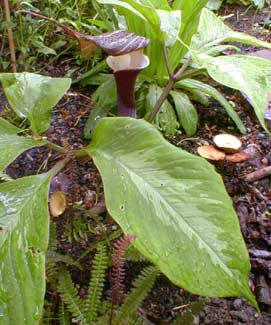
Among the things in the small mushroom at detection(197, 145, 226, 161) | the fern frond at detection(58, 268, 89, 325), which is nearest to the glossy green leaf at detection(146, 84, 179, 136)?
the small mushroom at detection(197, 145, 226, 161)

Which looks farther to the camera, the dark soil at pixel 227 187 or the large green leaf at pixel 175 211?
the dark soil at pixel 227 187

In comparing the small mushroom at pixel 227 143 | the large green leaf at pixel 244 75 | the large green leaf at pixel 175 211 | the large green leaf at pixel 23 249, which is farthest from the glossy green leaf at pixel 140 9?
the small mushroom at pixel 227 143

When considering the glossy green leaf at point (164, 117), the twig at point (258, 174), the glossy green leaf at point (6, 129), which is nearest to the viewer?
the glossy green leaf at point (6, 129)

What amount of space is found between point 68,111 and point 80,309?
95cm

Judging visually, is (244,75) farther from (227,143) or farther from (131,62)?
(227,143)

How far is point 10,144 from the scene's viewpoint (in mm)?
1000

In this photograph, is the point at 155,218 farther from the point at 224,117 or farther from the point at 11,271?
the point at 224,117

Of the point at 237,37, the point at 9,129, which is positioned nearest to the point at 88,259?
the point at 9,129

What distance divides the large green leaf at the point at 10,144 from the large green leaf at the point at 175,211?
147 millimetres

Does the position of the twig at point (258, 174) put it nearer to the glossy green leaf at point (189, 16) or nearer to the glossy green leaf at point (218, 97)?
the glossy green leaf at point (218, 97)

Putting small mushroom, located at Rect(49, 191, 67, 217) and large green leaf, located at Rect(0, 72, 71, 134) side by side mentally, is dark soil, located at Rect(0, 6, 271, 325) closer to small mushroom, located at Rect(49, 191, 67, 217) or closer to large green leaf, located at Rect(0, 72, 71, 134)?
small mushroom, located at Rect(49, 191, 67, 217)

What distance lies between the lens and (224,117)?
5.87 ft

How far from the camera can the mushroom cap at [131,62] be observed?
127cm

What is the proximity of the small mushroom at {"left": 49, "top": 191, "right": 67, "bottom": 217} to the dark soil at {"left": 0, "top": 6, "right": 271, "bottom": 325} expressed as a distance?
0.06ft
